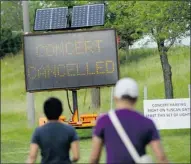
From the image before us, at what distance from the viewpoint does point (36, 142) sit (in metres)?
7.41

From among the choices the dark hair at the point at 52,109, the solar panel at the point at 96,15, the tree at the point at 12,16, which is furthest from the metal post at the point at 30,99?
the tree at the point at 12,16

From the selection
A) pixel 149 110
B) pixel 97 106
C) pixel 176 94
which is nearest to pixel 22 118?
pixel 97 106

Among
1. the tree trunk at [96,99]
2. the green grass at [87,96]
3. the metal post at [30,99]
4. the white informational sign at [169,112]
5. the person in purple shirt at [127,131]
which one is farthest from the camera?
the tree trunk at [96,99]

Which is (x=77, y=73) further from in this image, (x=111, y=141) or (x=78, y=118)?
(x=111, y=141)

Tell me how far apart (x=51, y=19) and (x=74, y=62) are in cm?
187

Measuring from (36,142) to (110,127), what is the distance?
1.20 m

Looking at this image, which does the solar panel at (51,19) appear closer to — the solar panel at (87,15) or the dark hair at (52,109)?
the solar panel at (87,15)

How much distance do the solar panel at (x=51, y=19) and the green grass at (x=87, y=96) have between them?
3.00 meters

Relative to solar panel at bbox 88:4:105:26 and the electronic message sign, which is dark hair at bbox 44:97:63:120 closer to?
the electronic message sign

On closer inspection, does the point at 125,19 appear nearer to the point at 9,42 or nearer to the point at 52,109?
the point at 52,109

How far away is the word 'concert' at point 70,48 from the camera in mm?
18891

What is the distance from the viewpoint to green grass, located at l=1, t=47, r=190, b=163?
17.7 metres

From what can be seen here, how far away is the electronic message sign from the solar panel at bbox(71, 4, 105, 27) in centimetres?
79

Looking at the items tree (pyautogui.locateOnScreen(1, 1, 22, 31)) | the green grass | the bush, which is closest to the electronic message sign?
the green grass
